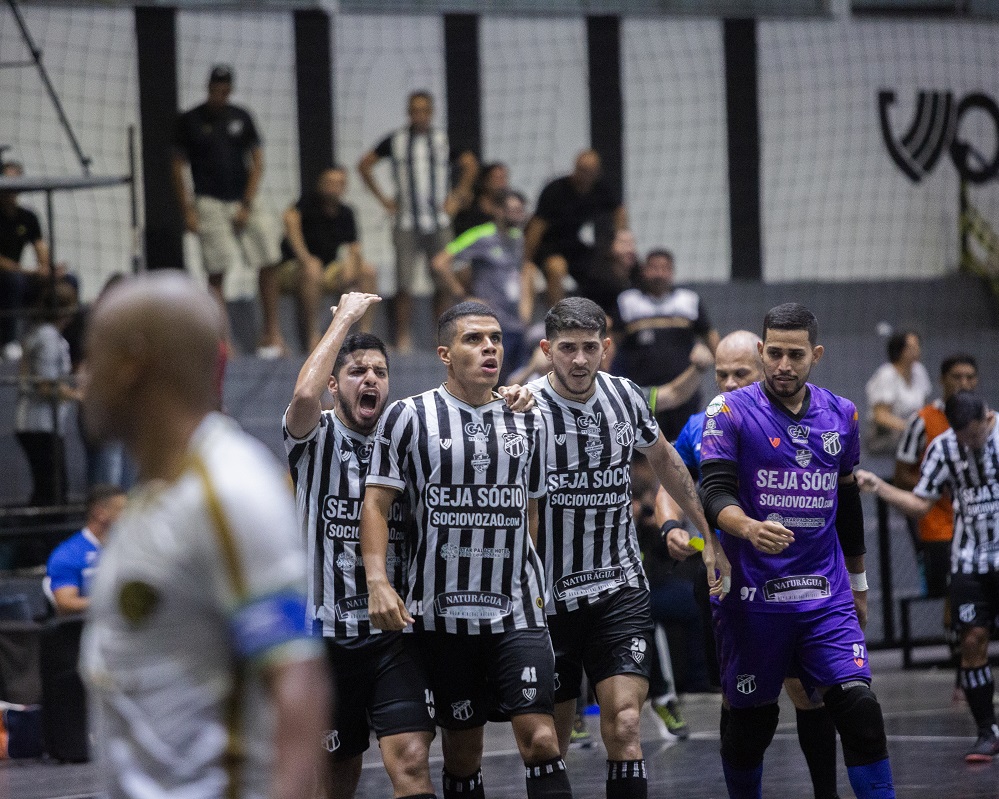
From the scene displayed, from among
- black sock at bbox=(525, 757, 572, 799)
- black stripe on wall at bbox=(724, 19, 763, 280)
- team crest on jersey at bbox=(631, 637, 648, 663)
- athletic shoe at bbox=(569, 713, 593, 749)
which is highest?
black stripe on wall at bbox=(724, 19, 763, 280)

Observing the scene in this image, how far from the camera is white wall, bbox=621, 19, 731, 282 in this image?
1964cm

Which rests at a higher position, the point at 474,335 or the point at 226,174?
the point at 226,174

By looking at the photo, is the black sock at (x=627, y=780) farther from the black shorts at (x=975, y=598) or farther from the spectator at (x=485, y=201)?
the spectator at (x=485, y=201)

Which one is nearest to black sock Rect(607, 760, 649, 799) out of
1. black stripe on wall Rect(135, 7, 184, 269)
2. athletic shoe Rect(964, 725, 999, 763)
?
athletic shoe Rect(964, 725, 999, 763)

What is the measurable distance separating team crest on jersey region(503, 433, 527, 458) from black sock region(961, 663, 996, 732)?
13.7 feet

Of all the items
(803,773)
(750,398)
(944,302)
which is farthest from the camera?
(944,302)

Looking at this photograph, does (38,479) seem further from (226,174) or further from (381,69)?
(381,69)

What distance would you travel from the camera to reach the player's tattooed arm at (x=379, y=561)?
Result: 17.4 ft

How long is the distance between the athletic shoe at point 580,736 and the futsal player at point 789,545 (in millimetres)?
3350

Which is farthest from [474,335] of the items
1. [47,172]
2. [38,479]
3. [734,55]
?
[734,55]

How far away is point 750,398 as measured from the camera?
6.28m

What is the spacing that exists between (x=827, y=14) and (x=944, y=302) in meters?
4.30

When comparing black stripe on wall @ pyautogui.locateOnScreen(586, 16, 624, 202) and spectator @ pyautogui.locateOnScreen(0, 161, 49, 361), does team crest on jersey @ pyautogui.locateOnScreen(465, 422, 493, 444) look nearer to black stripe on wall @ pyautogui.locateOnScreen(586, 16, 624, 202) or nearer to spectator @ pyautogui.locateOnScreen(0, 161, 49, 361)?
spectator @ pyautogui.locateOnScreen(0, 161, 49, 361)

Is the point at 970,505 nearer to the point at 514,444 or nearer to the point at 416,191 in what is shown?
the point at 514,444
